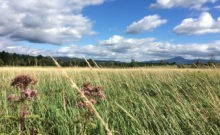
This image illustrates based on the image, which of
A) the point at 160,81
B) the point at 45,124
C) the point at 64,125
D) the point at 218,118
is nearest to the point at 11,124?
the point at 45,124

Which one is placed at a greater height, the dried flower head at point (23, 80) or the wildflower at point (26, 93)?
the dried flower head at point (23, 80)

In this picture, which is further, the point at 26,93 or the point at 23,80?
the point at 23,80

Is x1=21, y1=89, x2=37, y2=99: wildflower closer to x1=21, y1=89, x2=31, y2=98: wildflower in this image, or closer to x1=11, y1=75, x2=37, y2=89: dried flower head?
x1=21, y1=89, x2=31, y2=98: wildflower

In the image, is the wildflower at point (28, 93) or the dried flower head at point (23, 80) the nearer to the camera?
the wildflower at point (28, 93)

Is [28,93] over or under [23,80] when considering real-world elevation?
under

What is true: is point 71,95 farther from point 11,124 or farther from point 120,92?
point 11,124

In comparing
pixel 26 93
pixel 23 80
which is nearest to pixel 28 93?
pixel 26 93

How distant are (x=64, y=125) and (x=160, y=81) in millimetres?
6062

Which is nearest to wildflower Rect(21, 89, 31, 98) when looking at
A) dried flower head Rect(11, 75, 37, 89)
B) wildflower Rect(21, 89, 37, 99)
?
wildflower Rect(21, 89, 37, 99)

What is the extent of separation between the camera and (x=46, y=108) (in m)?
5.63

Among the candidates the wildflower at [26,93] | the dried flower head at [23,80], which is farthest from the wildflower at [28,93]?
the dried flower head at [23,80]

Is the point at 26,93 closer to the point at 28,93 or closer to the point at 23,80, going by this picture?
the point at 28,93

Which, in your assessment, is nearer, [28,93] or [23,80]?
[28,93]

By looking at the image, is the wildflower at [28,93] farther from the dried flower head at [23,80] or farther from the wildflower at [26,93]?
the dried flower head at [23,80]
